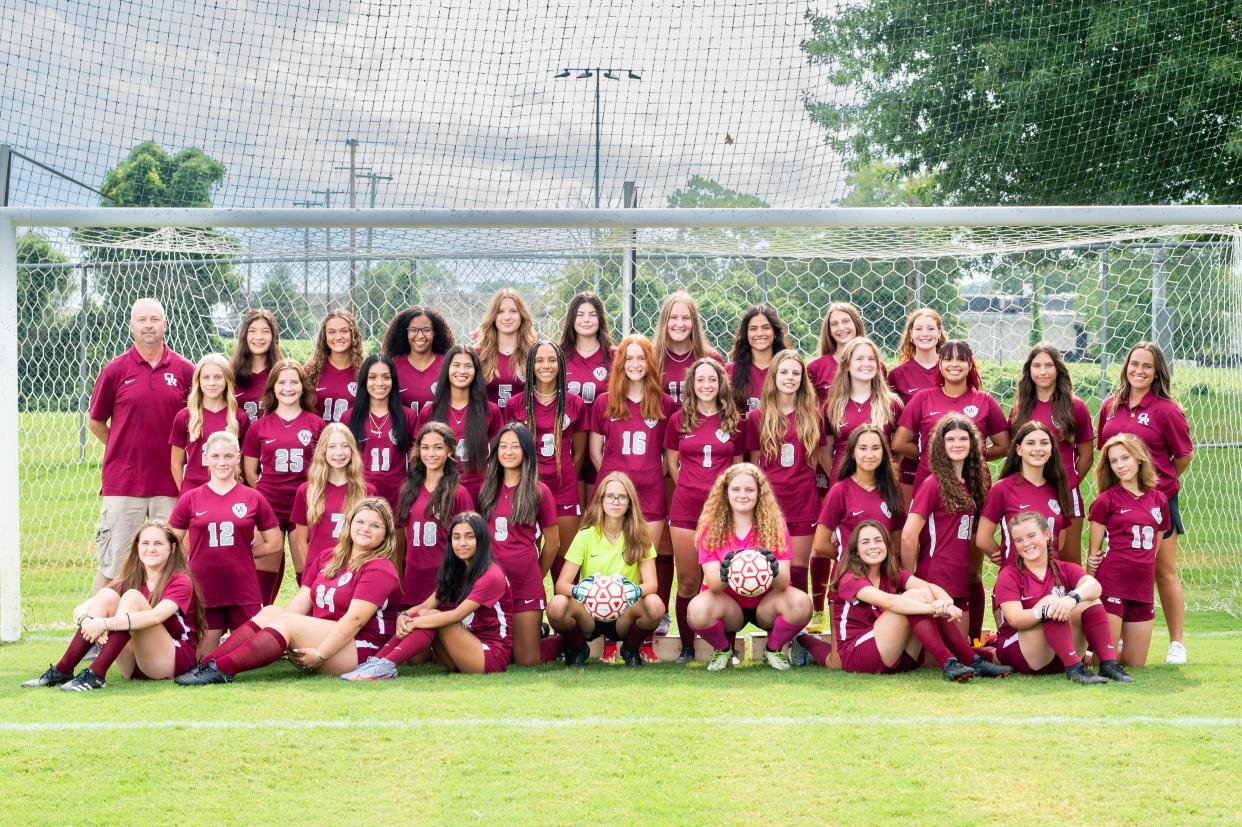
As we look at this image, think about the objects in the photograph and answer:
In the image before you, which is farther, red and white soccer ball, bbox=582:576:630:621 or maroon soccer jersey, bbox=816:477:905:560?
maroon soccer jersey, bbox=816:477:905:560

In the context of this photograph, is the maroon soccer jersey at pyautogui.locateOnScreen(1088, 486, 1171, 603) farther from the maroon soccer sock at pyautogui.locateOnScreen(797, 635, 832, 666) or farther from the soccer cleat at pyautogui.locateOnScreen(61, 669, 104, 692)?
the soccer cleat at pyautogui.locateOnScreen(61, 669, 104, 692)

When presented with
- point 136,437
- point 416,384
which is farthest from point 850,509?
point 136,437

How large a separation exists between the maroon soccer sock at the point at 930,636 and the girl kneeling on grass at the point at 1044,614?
237 millimetres

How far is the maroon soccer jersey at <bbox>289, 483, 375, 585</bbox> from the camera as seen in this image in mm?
5230

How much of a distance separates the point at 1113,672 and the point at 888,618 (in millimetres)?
931

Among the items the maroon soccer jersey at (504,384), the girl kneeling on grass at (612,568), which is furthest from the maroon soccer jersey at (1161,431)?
the maroon soccer jersey at (504,384)

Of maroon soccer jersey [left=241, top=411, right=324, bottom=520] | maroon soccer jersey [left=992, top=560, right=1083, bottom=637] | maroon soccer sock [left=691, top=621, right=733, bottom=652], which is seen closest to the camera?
maroon soccer jersey [left=992, top=560, right=1083, bottom=637]

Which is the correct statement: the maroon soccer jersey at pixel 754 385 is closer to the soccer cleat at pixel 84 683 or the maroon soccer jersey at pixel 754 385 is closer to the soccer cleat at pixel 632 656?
the soccer cleat at pixel 632 656

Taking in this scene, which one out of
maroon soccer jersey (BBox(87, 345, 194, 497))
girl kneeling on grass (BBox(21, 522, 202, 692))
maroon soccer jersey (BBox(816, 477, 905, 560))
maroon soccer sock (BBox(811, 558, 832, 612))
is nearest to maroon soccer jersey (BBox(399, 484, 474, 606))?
girl kneeling on grass (BBox(21, 522, 202, 692))

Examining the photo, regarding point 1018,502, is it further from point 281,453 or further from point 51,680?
point 51,680

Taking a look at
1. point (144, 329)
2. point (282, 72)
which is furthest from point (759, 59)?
point (144, 329)

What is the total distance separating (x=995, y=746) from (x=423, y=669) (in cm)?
249

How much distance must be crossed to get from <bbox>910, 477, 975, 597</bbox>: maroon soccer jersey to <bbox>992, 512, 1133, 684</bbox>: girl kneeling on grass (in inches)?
9.8

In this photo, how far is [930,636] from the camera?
15.9ft
